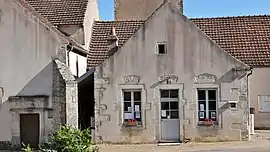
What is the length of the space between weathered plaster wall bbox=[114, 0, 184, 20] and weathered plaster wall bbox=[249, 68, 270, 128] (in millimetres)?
9038

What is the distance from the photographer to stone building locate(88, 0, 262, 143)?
23.3 m

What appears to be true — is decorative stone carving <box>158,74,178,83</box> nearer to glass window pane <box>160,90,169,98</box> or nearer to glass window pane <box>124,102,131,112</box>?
glass window pane <box>160,90,169,98</box>

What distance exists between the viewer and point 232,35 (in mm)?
30719

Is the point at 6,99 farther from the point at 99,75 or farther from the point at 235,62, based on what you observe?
the point at 235,62

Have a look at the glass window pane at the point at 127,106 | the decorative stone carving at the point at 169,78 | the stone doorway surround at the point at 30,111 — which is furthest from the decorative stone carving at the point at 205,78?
the stone doorway surround at the point at 30,111

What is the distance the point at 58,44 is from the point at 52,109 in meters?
2.78

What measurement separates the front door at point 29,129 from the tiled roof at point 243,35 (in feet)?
39.5

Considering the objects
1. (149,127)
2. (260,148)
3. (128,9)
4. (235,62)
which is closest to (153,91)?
(149,127)

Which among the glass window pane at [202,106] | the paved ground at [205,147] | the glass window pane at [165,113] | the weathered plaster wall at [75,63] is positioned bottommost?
the paved ground at [205,147]

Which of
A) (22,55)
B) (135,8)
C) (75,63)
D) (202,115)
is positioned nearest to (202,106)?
(202,115)

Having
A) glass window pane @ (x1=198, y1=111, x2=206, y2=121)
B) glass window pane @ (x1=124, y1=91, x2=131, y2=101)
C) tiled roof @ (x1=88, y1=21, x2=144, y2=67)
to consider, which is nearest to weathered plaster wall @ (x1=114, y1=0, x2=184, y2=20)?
tiled roof @ (x1=88, y1=21, x2=144, y2=67)

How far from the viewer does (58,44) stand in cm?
2253

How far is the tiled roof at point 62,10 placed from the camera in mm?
29703

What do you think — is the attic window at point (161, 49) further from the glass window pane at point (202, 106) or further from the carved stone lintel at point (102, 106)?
the carved stone lintel at point (102, 106)
